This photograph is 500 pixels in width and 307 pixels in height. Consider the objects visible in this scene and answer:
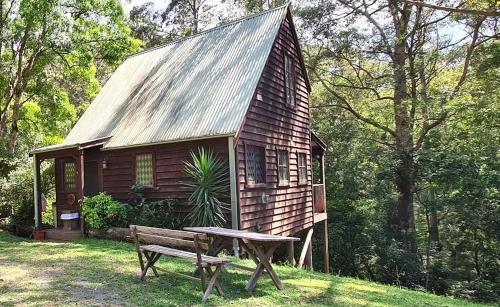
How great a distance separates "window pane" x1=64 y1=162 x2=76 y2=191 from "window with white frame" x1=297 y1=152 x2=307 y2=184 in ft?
24.8

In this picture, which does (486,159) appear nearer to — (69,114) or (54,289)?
(54,289)

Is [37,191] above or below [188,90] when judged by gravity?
below

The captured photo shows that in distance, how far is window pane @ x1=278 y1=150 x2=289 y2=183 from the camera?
12792mm

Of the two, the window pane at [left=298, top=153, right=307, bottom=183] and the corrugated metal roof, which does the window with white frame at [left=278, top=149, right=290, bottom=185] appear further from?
the corrugated metal roof

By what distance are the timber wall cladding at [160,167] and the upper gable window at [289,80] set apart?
405 cm

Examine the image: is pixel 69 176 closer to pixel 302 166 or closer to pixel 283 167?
pixel 283 167

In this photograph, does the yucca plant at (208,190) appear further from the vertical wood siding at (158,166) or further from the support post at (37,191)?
the support post at (37,191)

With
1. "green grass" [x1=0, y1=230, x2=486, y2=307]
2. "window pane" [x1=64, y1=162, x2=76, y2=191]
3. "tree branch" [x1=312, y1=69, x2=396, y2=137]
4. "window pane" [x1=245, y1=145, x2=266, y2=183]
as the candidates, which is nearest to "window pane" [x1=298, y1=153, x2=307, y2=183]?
"window pane" [x1=245, y1=145, x2=266, y2=183]

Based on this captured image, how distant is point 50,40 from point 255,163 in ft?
30.7

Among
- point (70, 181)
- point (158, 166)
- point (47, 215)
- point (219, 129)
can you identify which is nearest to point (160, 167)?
point (158, 166)

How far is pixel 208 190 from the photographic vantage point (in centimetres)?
1026

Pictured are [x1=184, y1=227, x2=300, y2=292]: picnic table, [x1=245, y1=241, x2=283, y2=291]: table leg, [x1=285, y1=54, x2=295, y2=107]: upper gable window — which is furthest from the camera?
[x1=285, y1=54, x2=295, y2=107]: upper gable window

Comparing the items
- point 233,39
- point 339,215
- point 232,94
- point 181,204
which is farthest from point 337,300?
point 339,215

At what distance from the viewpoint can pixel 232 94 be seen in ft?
36.5
